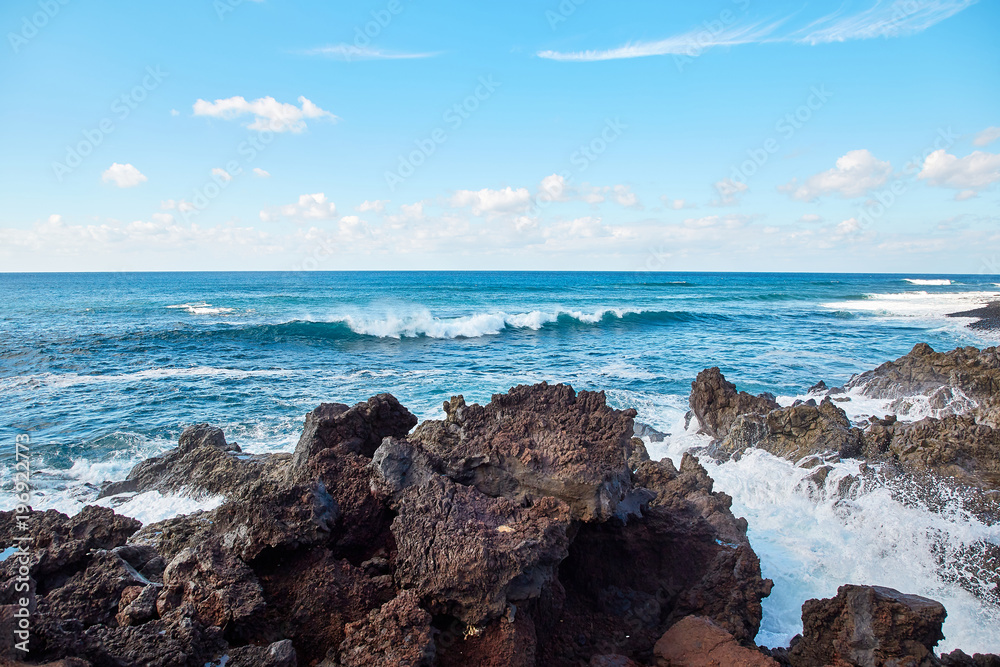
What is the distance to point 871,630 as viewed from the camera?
4.22 meters

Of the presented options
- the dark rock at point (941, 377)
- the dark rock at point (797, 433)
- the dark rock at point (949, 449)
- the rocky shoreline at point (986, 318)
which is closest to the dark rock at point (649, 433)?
the dark rock at point (797, 433)

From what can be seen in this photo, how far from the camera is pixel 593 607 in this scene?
4504 mm

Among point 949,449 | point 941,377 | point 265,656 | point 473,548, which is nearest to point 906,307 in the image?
point 941,377

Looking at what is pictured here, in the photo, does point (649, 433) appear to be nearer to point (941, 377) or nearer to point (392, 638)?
point (941, 377)

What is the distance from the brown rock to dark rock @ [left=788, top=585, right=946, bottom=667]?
99 centimetres

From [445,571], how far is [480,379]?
14.8 metres

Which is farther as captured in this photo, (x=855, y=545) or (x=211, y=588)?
(x=855, y=545)

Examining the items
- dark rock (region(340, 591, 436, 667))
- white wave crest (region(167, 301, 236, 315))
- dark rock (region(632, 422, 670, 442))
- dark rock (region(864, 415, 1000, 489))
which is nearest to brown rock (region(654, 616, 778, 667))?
dark rock (region(340, 591, 436, 667))

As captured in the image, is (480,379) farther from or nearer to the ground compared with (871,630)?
nearer to the ground

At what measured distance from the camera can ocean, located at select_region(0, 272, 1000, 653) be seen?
662cm

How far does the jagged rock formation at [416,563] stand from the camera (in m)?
3.36

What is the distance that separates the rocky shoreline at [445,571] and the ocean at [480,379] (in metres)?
1.16

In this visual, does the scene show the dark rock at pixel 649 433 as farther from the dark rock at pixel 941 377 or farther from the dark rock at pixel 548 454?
the dark rock at pixel 548 454

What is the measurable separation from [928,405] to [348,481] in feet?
39.6
